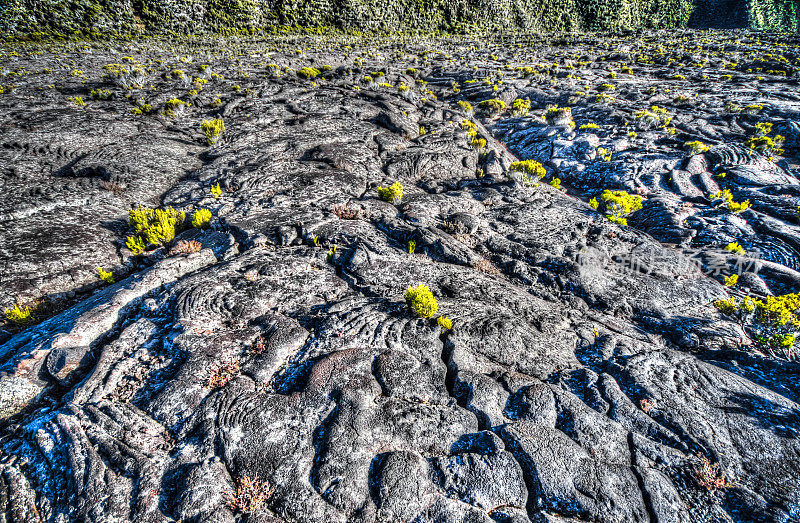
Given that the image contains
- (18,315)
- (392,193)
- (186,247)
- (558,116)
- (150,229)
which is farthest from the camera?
A: (558,116)

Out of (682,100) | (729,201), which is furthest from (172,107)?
(682,100)

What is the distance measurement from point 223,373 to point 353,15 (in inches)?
3056

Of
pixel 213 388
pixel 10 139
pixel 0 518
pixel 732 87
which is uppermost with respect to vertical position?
pixel 732 87

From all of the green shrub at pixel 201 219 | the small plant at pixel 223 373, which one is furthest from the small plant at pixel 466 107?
the small plant at pixel 223 373

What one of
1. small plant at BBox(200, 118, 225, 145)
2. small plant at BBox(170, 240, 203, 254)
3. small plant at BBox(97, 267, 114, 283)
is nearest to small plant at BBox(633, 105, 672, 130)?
small plant at BBox(170, 240, 203, 254)

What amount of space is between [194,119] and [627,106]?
108ft

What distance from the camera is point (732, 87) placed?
3138 centimetres

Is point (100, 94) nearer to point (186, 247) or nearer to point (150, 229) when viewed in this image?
point (150, 229)

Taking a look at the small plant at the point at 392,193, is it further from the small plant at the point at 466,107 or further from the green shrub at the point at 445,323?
the small plant at the point at 466,107

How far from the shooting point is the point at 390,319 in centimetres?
926

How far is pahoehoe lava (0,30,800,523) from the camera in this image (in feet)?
19.6

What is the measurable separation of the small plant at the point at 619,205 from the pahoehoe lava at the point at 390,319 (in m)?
0.20

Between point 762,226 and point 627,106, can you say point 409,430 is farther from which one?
point 627,106

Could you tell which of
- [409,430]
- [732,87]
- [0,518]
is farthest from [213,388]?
[732,87]
